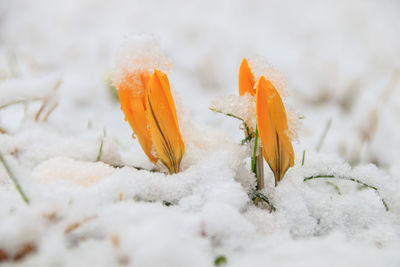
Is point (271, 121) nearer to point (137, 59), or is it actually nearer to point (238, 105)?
point (238, 105)

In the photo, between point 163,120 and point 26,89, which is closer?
point 163,120

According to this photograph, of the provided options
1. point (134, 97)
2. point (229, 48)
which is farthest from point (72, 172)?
point (229, 48)

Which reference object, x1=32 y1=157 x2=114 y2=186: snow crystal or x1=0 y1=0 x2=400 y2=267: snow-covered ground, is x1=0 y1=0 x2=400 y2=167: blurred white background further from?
x1=32 y1=157 x2=114 y2=186: snow crystal

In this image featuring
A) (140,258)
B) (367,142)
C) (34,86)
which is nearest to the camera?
(140,258)

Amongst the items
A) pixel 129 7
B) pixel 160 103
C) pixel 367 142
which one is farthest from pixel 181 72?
pixel 160 103

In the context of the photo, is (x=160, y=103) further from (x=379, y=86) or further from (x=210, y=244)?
(x=379, y=86)

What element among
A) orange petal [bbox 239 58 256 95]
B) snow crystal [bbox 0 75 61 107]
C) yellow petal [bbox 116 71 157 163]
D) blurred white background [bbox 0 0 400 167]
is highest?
orange petal [bbox 239 58 256 95]

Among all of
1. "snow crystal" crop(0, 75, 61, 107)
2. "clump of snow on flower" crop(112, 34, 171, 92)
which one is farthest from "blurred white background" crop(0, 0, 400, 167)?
"clump of snow on flower" crop(112, 34, 171, 92)
